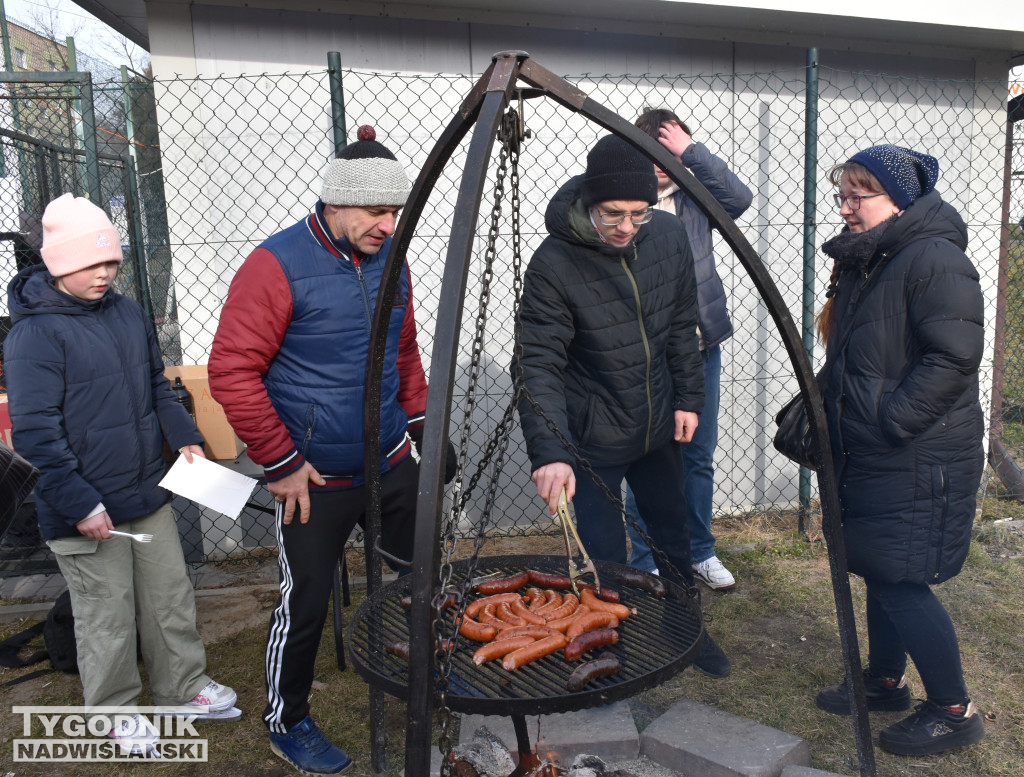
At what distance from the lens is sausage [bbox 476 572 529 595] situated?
2.72 metres

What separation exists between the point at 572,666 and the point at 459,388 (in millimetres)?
3299

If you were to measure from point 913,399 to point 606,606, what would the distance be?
3.98 ft

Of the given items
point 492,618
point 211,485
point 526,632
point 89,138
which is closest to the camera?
point 526,632

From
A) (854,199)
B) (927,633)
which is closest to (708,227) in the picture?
(854,199)

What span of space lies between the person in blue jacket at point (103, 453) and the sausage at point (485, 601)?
4.54ft

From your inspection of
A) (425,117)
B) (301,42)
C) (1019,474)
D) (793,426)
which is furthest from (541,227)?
(1019,474)

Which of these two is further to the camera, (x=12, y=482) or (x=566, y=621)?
(x=12, y=482)

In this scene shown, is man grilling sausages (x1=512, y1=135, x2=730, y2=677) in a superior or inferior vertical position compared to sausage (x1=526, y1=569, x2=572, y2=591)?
superior

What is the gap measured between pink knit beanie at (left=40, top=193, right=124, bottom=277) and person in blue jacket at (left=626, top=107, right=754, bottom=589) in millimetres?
2428

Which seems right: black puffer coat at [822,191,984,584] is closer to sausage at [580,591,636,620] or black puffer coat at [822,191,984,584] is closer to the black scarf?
the black scarf

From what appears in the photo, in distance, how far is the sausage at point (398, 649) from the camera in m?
2.26

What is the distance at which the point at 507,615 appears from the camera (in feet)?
8.30

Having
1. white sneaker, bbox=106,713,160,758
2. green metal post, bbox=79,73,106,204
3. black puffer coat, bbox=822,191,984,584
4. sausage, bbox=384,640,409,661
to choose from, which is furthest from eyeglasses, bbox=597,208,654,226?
green metal post, bbox=79,73,106,204

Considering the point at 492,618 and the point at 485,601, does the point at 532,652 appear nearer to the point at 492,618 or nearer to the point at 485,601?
the point at 492,618
